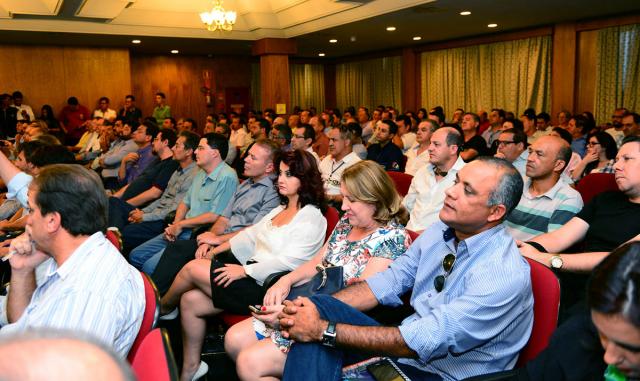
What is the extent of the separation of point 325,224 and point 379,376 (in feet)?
4.32

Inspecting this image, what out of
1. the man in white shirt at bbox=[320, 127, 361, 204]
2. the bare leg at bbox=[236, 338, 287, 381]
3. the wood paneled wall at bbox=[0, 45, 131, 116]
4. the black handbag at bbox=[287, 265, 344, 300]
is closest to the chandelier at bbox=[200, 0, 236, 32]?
the man in white shirt at bbox=[320, 127, 361, 204]

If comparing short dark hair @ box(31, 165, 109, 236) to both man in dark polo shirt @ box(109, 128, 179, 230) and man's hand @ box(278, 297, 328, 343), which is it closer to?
man's hand @ box(278, 297, 328, 343)

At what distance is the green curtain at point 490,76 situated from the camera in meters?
11.2

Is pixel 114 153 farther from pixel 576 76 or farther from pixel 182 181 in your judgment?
pixel 576 76

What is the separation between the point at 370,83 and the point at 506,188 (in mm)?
14405

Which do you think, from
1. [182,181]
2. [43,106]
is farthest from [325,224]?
[43,106]

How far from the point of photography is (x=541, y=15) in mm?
9406

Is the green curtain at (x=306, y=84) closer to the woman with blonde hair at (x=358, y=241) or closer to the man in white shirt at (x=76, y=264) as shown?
the woman with blonde hair at (x=358, y=241)

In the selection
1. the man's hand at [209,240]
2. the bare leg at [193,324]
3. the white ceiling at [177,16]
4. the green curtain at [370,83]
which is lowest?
the bare leg at [193,324]

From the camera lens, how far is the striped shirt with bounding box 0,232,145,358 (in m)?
1.59

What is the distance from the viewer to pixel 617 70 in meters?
9.88

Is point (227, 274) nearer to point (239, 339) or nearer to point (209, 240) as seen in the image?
point (239, 339)

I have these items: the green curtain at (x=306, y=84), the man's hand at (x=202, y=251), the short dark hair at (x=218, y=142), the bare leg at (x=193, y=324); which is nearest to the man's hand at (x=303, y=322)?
the bare leg at (x=193, y=324)

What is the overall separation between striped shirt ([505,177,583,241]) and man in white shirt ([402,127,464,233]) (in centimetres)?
57
